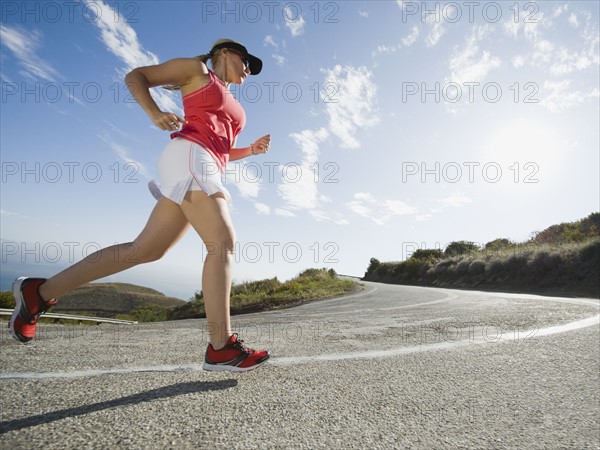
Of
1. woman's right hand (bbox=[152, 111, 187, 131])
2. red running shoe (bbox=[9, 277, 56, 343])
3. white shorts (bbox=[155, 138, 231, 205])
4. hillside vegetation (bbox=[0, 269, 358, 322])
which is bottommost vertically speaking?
hillside vegetation (bbox=[0, 269, 358, 322])

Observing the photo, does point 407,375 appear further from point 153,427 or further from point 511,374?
point 153,427

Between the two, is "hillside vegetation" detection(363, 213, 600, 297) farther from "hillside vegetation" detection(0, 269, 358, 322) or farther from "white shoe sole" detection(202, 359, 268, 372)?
"white shoe sole" detection(202, 359, 268, 372)

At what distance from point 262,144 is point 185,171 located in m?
1.11

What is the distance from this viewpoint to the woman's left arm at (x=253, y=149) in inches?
111

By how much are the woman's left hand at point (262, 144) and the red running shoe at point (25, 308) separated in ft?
5.85

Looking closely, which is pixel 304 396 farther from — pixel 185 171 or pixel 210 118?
pixel 210 118

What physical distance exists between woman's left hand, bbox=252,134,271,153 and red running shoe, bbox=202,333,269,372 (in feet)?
5.41

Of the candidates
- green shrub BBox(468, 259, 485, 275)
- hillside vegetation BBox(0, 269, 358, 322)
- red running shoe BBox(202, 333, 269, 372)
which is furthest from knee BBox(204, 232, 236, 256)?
green shrub BBox(468, 259, 485, 275)

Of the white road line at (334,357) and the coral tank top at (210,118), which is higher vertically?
the coral tank top at (210,118)

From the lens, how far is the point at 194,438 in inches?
41.8

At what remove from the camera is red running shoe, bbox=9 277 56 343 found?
1.89 meters

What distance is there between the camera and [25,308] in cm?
190

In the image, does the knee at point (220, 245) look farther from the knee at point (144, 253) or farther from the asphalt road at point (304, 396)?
the asphalt road at point (304, 396)

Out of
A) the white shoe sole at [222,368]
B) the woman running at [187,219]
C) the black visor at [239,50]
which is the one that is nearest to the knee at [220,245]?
the woman running at [187,219]
